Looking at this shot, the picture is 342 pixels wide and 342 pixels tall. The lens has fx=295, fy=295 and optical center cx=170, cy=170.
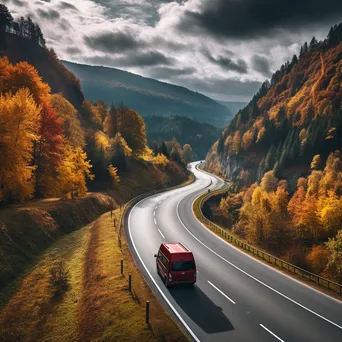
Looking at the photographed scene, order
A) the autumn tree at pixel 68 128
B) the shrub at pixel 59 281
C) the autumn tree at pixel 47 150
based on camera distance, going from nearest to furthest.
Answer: the shrub at pixel 59 281, the autumn tree at pixel 47 150, the autumn tree at pixel 68 128

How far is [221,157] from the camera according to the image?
570 feet

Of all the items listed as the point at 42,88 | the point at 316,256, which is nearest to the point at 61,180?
the point at 42,88

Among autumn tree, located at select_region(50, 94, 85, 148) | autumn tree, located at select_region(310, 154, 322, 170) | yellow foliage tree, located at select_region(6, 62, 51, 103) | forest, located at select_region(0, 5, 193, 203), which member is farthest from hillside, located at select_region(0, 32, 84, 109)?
autumn tree, located at select_region(310, 154, 322, 170)

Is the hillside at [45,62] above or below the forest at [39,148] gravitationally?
above

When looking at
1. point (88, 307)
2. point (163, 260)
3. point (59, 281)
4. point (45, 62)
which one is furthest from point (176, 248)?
point (45, 62)

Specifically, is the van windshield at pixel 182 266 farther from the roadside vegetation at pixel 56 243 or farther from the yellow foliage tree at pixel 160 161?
the yellow foliage tree at pixel 160 161

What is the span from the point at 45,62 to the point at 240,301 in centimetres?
12058

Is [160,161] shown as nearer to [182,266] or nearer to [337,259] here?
[337,259]

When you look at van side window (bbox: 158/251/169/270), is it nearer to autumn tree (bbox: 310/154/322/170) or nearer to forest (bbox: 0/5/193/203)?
forest (bbox: 0/5/193/203)

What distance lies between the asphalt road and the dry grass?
1.42 meters

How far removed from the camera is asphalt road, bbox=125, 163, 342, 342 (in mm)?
15645

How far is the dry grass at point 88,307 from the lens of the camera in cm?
1583

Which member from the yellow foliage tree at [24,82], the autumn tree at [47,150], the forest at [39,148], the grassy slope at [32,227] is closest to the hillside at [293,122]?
the forest at [39,148]

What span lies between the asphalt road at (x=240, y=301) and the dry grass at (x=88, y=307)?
142cm
